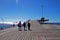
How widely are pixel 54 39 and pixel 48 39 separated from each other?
629 mm

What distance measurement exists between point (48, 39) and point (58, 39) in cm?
104

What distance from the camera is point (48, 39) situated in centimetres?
1712

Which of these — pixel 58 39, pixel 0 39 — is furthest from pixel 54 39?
pixel 0 39

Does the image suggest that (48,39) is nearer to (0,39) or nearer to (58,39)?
(58,39)

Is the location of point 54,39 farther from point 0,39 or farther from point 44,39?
point 0,39

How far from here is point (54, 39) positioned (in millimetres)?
17094

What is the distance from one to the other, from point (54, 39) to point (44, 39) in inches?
41.3

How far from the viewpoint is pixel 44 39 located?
17156 millimetres

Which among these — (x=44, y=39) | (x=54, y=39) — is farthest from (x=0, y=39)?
(x=54, y=39)

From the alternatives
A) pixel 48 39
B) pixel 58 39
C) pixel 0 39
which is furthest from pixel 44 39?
pixel 0 39

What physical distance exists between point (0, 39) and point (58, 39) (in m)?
6.05

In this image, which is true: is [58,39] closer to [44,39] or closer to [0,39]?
[44,39]

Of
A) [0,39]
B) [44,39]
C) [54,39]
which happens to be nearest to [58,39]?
[54,39]

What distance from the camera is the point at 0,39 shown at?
16.8 metres
